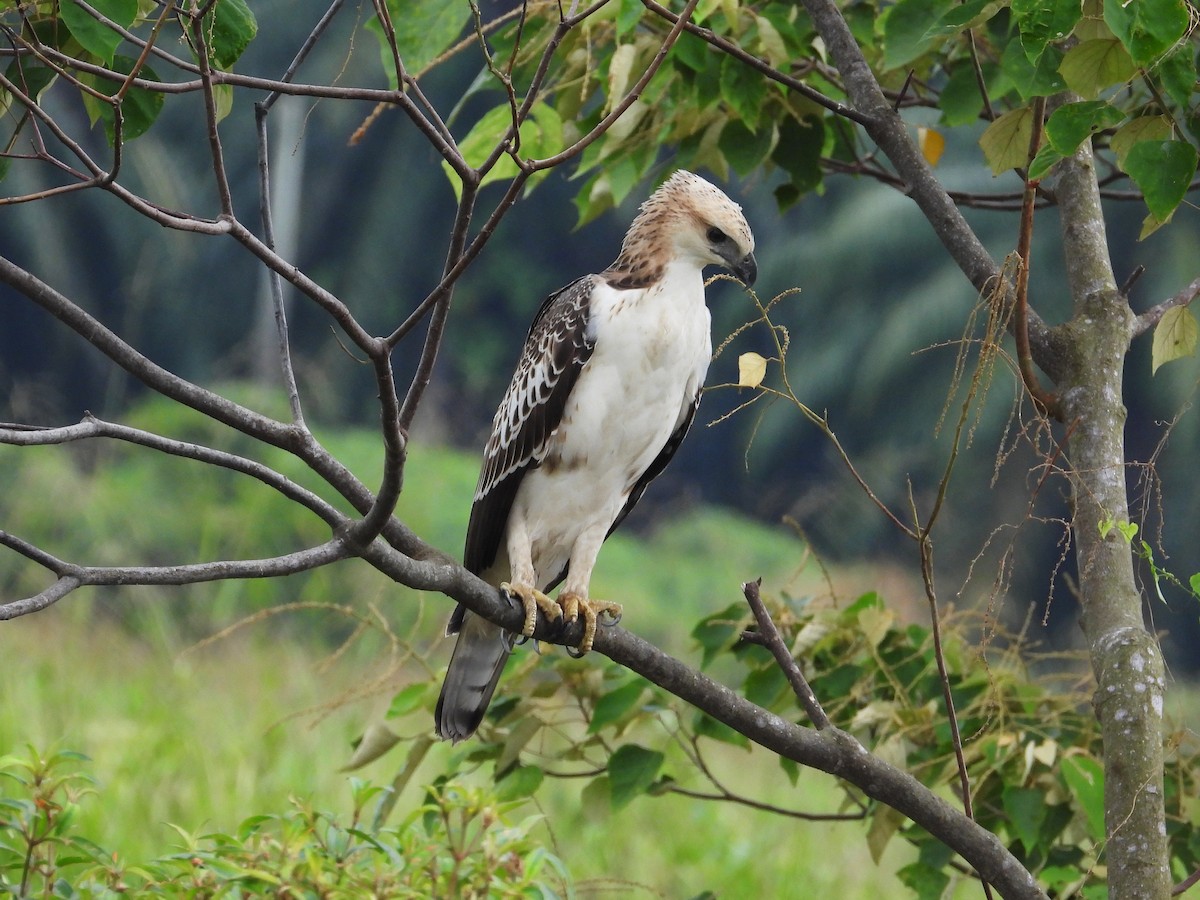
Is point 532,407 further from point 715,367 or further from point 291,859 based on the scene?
point 715,367

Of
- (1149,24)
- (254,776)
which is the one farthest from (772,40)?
(254,776)

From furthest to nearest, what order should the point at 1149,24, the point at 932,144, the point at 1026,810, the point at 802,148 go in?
the point at 932,144 → the point at 802,148 → the point at 1026,810 → the point at 1149,24

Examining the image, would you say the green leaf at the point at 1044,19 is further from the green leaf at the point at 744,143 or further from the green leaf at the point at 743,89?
the green leaf at the point at 744,143

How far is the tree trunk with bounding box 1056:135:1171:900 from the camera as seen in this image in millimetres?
1355

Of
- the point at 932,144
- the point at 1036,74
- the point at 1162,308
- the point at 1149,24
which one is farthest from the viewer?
the point at 932,144

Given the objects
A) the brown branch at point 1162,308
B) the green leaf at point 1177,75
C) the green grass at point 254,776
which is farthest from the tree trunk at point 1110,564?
the green grass at point 254,776

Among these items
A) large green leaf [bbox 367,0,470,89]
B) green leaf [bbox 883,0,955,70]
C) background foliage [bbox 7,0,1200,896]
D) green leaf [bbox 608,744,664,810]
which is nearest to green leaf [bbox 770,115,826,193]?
background foliage [bbox 7,0,1200,896]

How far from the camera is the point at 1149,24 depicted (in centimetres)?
111

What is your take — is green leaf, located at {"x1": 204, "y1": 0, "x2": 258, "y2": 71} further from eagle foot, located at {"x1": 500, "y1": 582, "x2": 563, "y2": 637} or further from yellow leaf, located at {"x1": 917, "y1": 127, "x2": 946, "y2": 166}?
yellow leaf, located at {"x1": 917, "y1": 127, "x2": 946, "y2": 166}

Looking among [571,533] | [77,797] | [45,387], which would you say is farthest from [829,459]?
[77,797]

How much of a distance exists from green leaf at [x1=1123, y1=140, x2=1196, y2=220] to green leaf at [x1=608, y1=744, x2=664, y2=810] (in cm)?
96

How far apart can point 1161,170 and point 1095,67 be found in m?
0.11

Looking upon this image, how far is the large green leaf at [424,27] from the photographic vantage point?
150 cm

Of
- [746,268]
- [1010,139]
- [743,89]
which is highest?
[743,89]
